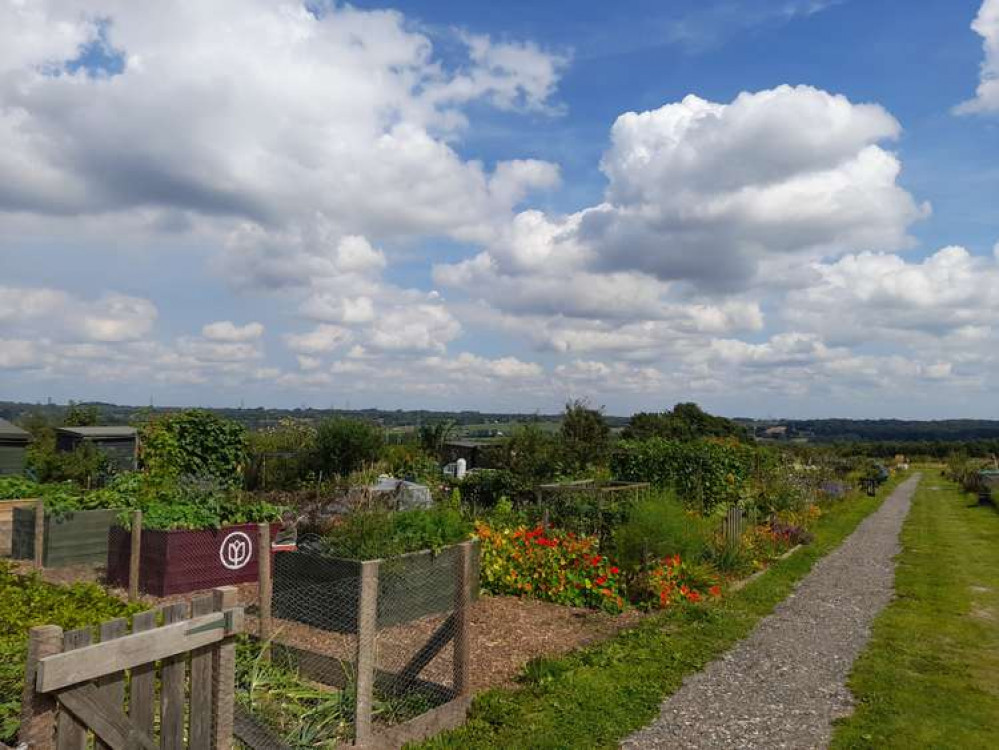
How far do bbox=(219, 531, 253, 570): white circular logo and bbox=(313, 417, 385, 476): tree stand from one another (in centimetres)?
1163

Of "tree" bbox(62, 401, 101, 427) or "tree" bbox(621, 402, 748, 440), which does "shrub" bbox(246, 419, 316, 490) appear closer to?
"tree" bbox(62, 401, 101, 427)

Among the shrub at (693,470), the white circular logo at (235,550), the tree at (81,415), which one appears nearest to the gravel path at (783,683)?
the shrub at (693,470)

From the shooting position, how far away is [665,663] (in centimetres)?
758

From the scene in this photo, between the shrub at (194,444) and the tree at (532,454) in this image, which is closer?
the shrub at (194,444)

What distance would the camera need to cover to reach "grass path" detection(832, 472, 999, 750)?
237 inches

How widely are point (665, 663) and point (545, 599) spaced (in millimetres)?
2822

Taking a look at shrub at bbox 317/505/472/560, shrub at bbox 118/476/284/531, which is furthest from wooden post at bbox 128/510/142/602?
shrub at bbox 317/505/472/560

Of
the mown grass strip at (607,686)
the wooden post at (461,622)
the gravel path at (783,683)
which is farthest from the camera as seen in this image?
the wooden post at (461,622)

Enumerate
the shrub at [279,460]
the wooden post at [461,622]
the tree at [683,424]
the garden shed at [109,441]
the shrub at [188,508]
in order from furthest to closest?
the tree at [683,424]
the garden shed at [109,441]
the shrub at [279,460]
the shrub at [188,508]
the wooden post at [461,622]

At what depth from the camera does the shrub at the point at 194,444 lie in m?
15.8

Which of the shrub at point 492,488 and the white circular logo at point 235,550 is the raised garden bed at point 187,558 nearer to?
the white circular logo at point 235,550

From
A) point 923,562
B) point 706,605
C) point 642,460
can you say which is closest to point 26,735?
point 706,605

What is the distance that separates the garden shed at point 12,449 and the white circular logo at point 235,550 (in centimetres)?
1274

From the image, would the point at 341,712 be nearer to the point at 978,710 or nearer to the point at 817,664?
the point at 817,664
